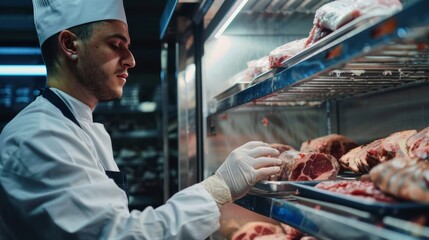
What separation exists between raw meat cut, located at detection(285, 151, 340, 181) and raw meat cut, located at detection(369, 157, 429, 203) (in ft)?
2.08

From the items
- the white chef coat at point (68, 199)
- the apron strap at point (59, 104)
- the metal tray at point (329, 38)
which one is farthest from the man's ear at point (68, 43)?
the metal tray at point (329, 38)

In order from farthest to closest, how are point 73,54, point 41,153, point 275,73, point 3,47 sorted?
point 3,47 < point 73,54 < point 275,73 < point 41,153

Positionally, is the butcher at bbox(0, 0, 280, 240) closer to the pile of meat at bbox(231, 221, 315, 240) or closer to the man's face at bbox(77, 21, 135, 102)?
the man's face at bbox(77, 21, 135, 102)

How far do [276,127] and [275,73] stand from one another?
1.02 metres

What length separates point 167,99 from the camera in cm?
343

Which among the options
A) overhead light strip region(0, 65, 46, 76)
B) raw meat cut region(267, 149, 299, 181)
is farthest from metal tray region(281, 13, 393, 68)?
overhead light strip region(0, 65, 46, 76)

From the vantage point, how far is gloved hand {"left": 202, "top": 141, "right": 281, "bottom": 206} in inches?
68.1

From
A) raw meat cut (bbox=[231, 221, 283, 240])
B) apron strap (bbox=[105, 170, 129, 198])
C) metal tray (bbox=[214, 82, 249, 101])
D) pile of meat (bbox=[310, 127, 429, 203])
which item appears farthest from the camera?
raw meat cut (bbox=[231, 221, 283, 240])

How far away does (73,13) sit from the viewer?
193cm

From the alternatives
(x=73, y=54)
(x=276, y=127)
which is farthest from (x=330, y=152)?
(x=73, y=54)

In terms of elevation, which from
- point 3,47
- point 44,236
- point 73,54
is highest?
point 3,47

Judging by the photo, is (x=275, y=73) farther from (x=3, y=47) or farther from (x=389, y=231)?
(x=3, y=47)

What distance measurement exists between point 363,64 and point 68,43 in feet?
3.72

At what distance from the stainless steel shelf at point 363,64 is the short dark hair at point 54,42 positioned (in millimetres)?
652
